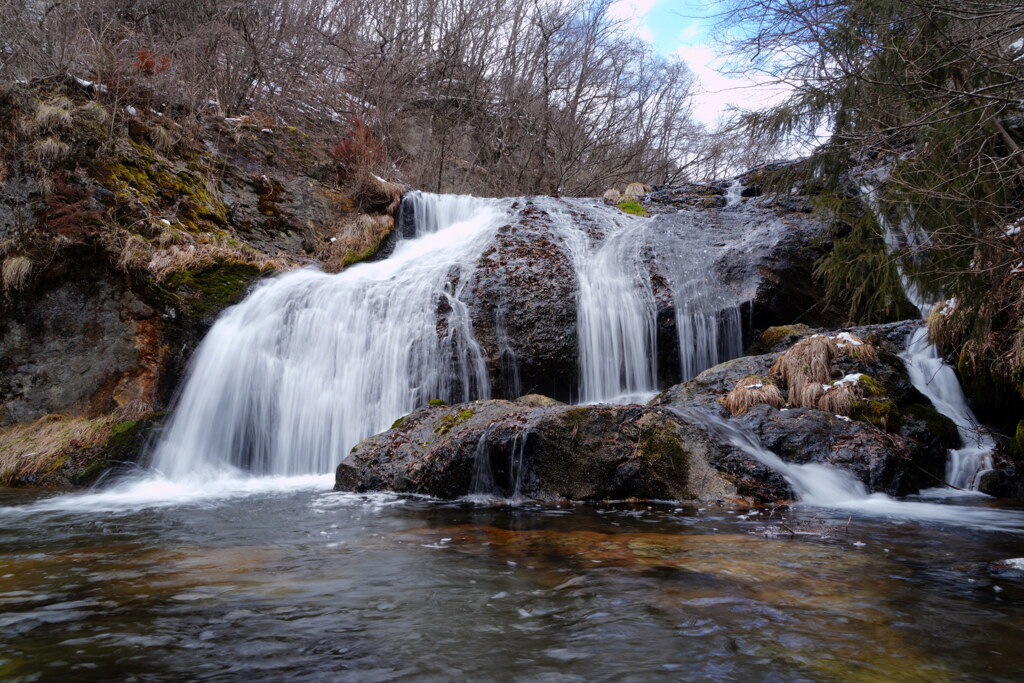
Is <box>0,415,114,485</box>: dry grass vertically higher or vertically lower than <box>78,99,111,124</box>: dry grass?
lower

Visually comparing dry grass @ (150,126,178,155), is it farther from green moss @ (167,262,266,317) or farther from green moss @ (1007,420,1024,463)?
green moss @ (1007,420,1024,463)

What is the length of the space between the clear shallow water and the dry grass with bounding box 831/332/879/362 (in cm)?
271

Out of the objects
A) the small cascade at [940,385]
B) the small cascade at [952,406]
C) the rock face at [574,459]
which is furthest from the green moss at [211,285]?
the small cascade at [952,406]

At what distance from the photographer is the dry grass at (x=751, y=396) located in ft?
21.5

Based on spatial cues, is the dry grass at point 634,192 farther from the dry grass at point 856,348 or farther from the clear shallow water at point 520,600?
the clear shallow water at point 520,600

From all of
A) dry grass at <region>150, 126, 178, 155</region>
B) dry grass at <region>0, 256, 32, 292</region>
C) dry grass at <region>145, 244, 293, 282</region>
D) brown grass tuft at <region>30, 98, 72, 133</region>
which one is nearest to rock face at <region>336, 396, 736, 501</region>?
dry grass at <region>145, 244, 293, 282</region>

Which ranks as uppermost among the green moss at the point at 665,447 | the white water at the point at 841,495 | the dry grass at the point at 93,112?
the dry grass at the point at 93,112

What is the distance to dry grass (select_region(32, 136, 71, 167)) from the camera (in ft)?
28.9

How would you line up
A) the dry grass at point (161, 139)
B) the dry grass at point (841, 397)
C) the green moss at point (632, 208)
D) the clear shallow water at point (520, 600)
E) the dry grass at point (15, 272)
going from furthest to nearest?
the green moss at point (632, 208) → the dry grass at point (161, 139) → the dry grass at point (15, 272) → the dry grass at point (841, 397) → the clear shallow water at point (520, 600)

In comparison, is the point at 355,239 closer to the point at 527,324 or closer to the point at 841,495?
the point at 527,324

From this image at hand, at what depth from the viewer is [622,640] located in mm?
2385

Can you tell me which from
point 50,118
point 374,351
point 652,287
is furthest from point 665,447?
point 50,118

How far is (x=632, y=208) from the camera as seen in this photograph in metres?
13.3

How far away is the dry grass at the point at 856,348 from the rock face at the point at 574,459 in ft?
7.86
